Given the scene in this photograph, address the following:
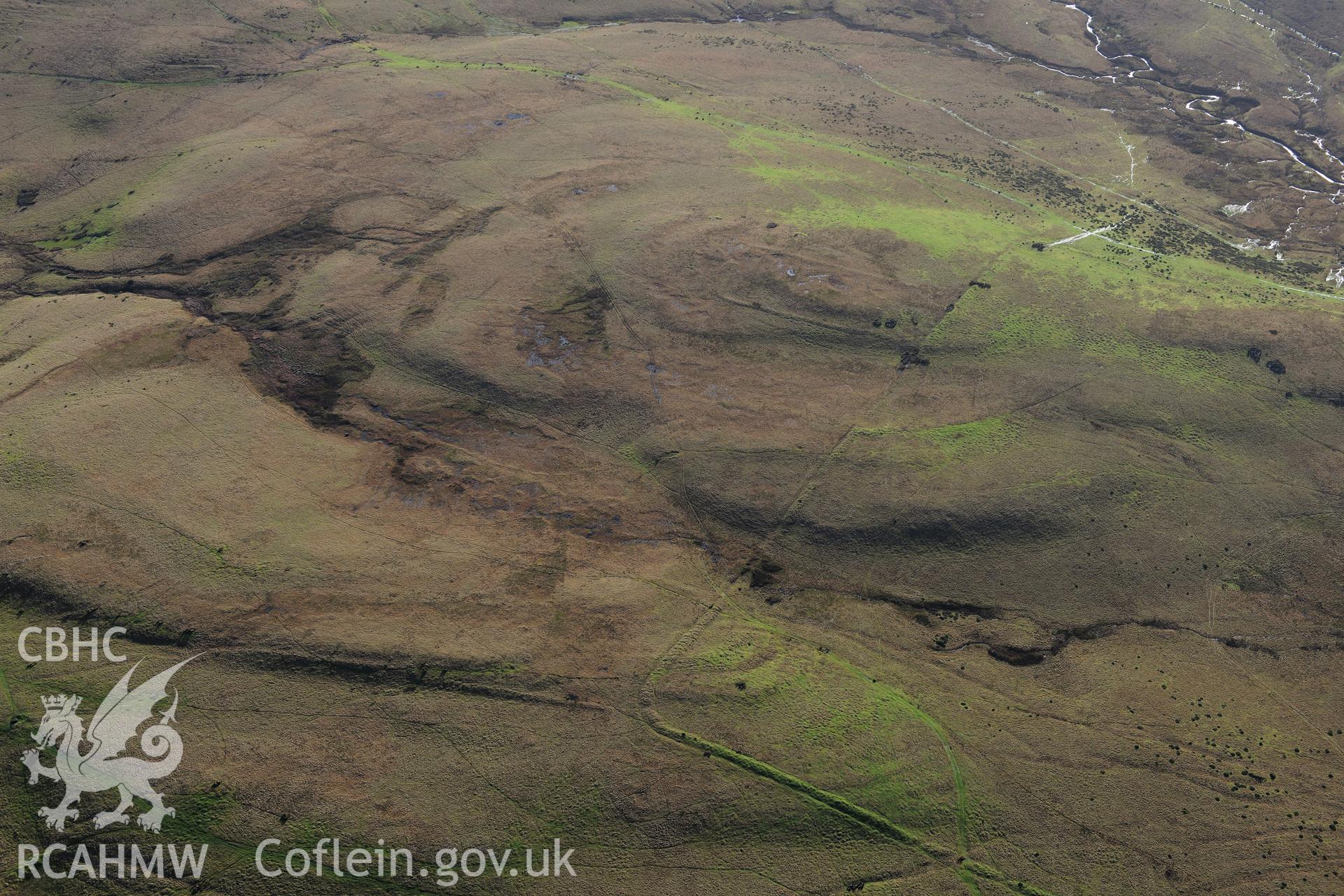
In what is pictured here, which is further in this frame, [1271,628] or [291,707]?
[1271,628]

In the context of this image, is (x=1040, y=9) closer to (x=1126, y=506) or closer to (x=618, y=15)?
(x=618, y=15)

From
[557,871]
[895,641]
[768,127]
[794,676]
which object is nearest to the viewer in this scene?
[557,871]

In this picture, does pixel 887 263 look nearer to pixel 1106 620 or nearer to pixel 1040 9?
pixel 1106 620

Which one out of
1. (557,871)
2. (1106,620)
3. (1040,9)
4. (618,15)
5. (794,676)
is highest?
(1040,9)

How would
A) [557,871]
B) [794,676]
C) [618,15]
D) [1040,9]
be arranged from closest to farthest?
[557,871] → [794,676] → [618,15] → [1040,9]

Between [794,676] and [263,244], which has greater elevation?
[263,244]

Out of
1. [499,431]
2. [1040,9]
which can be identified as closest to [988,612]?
[499,431]
